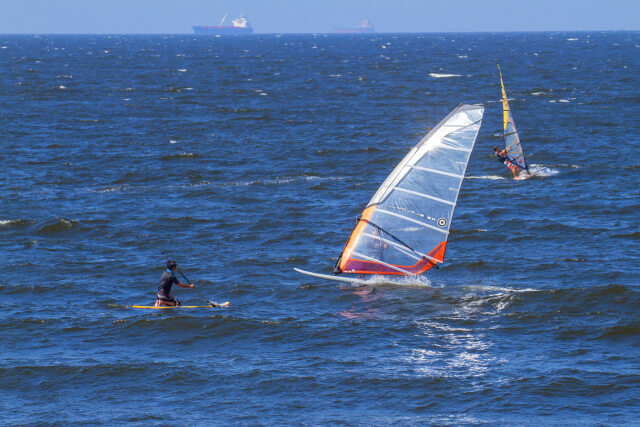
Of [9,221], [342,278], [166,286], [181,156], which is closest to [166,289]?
[166,286]

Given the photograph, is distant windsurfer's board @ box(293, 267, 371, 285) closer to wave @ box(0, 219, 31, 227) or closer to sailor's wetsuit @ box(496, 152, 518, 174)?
wave @ box(0, 219, 31, 227)

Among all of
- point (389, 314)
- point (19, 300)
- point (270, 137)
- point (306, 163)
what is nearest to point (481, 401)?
point (389, 314)

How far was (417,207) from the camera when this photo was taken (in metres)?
28.6

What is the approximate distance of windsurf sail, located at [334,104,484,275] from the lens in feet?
91.4

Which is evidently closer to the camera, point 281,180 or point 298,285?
point 298,285

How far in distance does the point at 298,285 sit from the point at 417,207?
5.09 m

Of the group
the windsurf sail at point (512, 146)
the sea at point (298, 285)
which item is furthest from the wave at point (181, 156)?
the windsurf sail at point (512, 146)

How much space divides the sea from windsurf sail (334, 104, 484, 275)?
1.05m

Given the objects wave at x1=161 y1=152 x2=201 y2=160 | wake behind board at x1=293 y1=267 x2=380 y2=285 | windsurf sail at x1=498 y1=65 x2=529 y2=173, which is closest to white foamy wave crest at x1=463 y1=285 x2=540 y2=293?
wake behind board at x1=293 y1=267 x2=380 y2=285

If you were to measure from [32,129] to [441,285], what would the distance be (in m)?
45.7

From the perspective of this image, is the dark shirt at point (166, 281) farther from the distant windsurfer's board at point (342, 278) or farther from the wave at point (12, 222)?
the wave at point (12, 222)

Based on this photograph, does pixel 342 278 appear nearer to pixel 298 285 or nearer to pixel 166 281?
pixel 298 285

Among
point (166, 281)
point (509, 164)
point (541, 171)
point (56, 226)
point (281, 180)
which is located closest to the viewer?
point (166, 281)

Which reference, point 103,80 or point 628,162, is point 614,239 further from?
point 103,80
